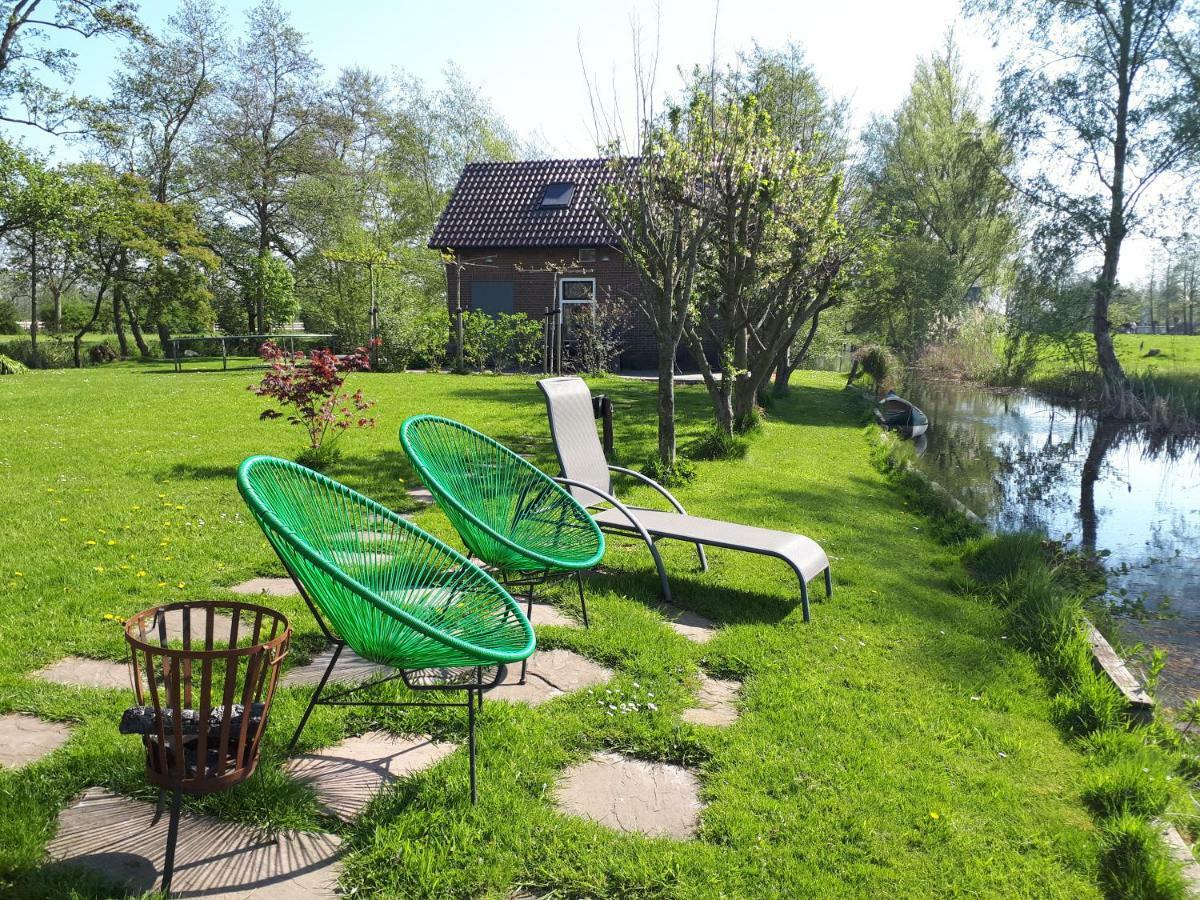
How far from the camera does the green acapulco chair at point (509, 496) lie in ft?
14.4

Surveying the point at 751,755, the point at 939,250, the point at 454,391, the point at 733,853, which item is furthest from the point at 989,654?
the point at 939,250

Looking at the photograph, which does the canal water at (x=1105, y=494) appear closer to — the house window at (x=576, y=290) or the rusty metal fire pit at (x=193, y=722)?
the rusty metal fire pit at (x=193, y=722)

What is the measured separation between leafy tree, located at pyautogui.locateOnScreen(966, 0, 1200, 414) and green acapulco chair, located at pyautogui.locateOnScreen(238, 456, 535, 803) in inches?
732

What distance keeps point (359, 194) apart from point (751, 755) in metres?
35.6

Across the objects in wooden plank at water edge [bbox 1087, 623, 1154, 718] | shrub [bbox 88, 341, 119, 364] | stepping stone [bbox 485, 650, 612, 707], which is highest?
shrub [bbox 88, 341, 119, 364]

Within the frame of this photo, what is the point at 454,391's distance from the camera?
15.3m

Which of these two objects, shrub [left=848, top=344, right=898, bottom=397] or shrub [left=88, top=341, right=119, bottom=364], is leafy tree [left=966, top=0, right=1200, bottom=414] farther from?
shrub [left=88, top=341, right=119, bottom=364]

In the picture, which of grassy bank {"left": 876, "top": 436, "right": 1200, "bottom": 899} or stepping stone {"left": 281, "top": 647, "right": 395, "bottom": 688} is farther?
stepping stone {"left": 281, "top": 647, "right": 395, "bottom": 688}

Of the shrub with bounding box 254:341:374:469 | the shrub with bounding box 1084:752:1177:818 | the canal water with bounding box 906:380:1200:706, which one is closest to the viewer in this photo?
the shrub with bounding box 1084:752:1177:818

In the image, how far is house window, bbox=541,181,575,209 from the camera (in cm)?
2436

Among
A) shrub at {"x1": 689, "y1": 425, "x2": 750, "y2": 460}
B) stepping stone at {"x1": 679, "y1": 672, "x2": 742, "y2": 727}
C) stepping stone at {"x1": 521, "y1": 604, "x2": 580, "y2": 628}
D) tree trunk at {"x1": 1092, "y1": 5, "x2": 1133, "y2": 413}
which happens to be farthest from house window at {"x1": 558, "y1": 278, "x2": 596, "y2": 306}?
stepping stone at {"x1": 679, "y1": 672, "x2": 742, "y2": 727}

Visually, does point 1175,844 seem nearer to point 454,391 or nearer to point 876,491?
point 876,491

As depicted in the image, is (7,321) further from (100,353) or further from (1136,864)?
(1136,864)

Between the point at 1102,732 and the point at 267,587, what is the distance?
13.8ft
